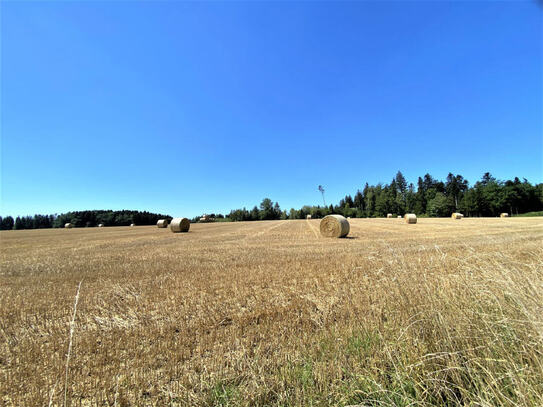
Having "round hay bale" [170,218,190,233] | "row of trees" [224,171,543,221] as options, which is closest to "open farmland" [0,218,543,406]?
"round hay bale" [170,218,190,233]

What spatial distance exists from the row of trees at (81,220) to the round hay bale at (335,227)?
72155 mm

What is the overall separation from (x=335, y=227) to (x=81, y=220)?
9241 centimetres

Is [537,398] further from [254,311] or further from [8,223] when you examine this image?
[8,223]

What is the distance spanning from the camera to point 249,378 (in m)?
2.27

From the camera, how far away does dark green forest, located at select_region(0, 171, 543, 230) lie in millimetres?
71312

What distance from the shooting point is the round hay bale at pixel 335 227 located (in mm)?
15664

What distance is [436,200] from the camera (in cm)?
7600

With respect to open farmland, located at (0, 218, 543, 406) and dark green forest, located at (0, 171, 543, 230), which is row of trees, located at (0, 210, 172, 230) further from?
open farmland, located at (0, 218, 543, 406)

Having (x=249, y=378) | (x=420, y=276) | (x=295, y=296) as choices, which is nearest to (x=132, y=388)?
(x=249, y=378)

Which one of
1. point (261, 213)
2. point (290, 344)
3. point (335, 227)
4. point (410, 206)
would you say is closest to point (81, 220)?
point (261, 213)

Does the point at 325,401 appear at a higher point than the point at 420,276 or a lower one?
lower

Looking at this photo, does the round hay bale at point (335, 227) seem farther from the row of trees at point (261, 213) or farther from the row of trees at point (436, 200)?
the row of trees at point (261, 213)

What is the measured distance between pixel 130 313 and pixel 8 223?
120 m

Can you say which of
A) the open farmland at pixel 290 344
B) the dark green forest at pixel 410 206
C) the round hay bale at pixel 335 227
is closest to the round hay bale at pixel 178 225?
the round hay bale at pixel 335 227
